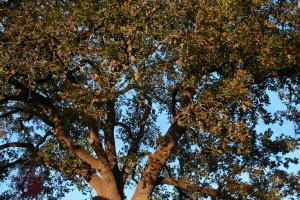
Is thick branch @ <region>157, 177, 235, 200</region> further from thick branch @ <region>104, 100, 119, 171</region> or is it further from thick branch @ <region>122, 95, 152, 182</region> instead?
thick branch @ <region>104, 100, 119, 171</region>

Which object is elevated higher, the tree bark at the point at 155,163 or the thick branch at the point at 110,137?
the thick branch at the point at 110,137

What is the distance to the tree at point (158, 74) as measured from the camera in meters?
11.1

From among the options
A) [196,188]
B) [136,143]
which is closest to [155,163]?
[196,188]

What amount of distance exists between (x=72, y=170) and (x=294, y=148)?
7445 mm

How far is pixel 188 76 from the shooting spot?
1223 cm

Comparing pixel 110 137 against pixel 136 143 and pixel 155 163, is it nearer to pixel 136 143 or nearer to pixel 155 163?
pixel 136 143

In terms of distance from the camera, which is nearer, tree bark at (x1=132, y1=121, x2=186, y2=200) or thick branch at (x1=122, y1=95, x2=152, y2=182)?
tree bark at (x1=132, y1=121, x2=186, y2=200)

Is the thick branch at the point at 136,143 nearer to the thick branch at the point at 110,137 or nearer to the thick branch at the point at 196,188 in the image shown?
the thick branch at the point at 110,137

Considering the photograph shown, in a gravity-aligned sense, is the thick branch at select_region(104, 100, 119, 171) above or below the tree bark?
above

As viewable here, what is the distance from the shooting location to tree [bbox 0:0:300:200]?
436 inches

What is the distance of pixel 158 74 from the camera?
12.0 m

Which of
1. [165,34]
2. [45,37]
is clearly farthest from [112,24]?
[45,37]

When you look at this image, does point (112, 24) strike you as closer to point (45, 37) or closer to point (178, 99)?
point (45, 37)

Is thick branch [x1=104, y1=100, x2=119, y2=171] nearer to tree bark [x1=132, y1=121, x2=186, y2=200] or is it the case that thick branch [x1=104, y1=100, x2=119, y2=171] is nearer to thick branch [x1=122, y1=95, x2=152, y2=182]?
thick branch [x1=122, y1=95, x2=152, y2=182]
